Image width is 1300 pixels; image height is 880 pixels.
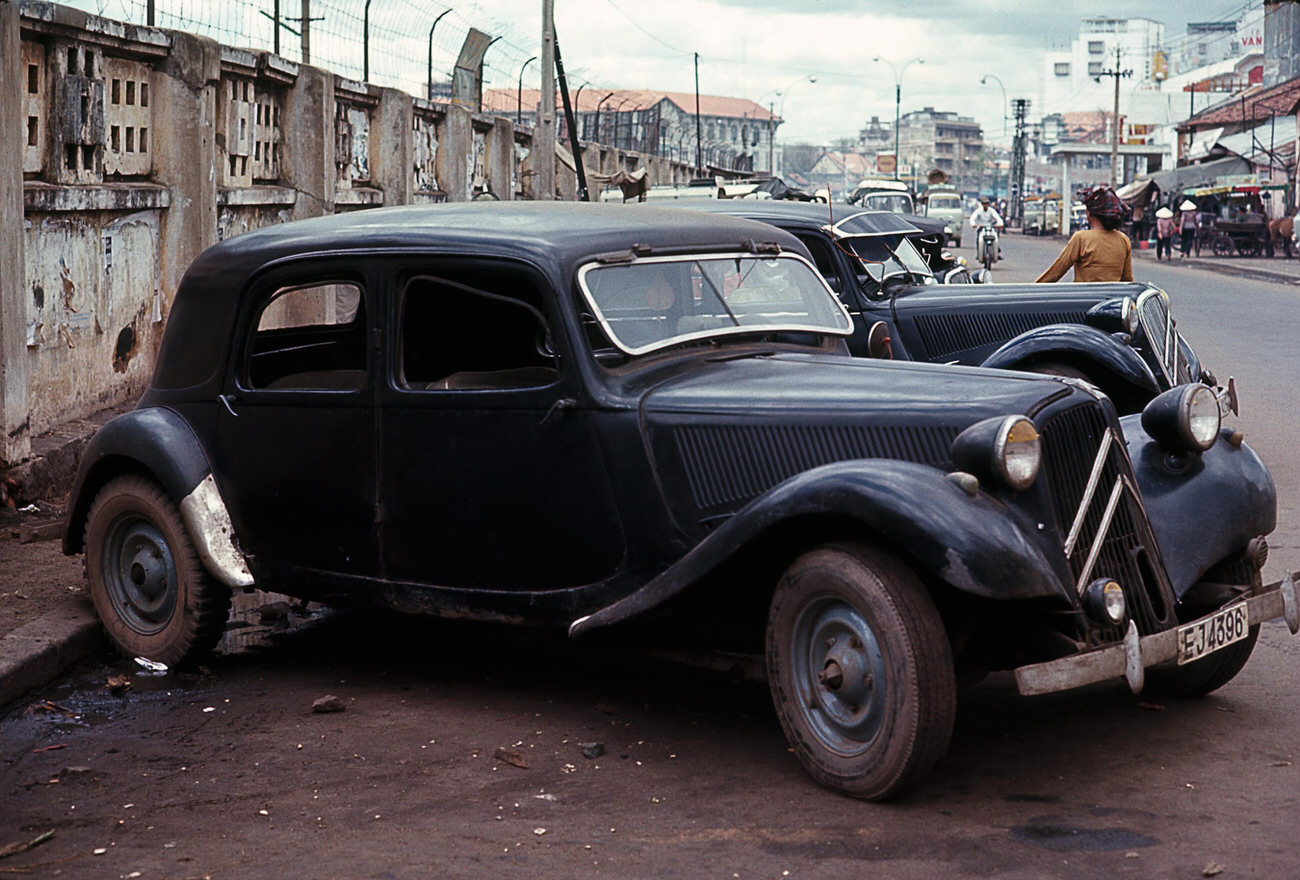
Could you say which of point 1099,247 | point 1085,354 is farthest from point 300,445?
point 1099,247

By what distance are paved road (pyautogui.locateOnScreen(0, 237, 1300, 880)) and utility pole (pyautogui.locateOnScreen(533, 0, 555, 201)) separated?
58.0 ft

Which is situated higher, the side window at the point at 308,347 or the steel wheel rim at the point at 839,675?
the side window at the point at 308,347

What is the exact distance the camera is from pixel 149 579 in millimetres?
5445

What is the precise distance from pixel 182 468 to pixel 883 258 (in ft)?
19.5

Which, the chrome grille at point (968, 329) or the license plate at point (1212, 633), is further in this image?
the chrome grille at point (968, 329)

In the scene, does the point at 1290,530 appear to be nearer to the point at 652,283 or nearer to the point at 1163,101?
the point at 652,283

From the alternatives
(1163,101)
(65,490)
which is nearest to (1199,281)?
(65,490)

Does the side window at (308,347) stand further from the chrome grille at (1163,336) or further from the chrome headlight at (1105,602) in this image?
the chrome grille at (1163,336)

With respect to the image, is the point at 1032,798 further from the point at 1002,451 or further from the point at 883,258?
the point at 883,258

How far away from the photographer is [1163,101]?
102 metres

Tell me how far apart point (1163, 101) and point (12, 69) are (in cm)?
10444

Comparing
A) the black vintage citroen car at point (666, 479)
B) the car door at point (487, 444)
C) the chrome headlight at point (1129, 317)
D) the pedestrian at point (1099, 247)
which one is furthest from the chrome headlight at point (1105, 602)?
the pedestrian at point (1099, 247)

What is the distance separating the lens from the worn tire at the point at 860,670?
3.72m

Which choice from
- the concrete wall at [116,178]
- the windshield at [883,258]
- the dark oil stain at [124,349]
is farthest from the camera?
the windshield at [883,258]
